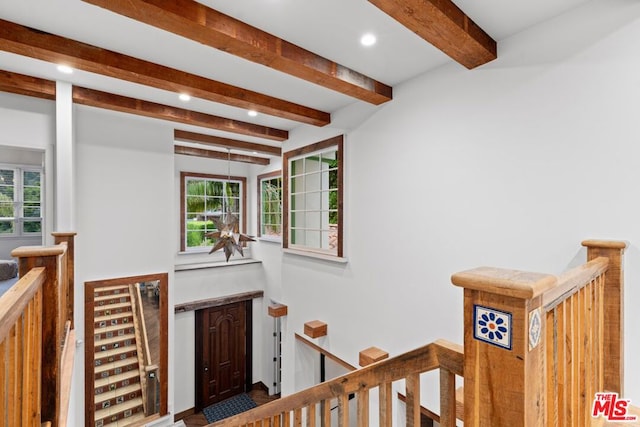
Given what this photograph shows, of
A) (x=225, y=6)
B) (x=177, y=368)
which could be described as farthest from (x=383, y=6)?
(x=177, y=368)

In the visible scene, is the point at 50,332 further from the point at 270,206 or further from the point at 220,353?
the point at 270,206

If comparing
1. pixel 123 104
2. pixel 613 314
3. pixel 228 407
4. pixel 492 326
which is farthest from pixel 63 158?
pixel 228 407

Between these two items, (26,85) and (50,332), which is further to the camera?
(26,85)

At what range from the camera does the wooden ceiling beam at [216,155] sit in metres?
5.67

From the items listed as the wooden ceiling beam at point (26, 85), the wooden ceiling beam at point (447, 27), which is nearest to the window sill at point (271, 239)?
the wooden ceiling beam at point (26, 85)

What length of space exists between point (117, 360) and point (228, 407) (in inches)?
96.4

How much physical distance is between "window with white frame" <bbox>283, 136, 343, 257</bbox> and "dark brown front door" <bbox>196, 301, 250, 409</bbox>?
2.33m

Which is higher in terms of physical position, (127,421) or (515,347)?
(515,347)

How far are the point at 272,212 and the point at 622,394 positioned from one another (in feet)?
18.7

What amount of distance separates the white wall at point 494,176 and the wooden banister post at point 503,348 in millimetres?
1615

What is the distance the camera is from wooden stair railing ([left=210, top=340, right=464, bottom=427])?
923mm

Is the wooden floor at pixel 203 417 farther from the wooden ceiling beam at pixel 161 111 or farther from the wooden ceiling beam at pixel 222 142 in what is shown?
the wooden ceiling beam at pixel 161 111

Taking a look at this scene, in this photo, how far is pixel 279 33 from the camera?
2.22 m

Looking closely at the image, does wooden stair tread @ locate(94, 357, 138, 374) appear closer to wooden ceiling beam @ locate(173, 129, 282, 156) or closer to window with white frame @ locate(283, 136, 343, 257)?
window with white frame @ locate(283, 136, 343, 257)
